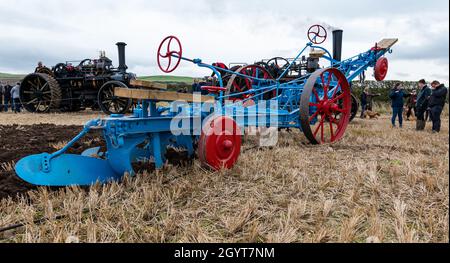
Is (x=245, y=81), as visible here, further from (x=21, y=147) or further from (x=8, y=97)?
(x=8, y=97)

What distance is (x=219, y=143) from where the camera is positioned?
307 cm

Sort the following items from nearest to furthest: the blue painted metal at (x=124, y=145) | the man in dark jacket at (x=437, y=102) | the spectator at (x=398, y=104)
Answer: the blue painted metal at (x=124, y=145), the man in dark jacket at (x=437, y=102), the spectator at (x=398, y=104)

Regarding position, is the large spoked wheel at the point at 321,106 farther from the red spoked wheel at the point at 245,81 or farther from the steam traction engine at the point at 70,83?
the steam traction engine at the point at 70,83

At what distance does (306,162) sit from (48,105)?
1122 centimetres

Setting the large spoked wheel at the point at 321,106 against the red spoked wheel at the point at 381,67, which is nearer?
the large spoked wheel at the point at 321,106

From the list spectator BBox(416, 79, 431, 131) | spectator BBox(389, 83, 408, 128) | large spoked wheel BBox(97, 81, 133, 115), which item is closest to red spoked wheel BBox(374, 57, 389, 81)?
spectator BBox(416, 79, 431, 131)

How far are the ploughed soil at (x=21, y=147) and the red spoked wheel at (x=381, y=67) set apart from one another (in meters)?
5.26

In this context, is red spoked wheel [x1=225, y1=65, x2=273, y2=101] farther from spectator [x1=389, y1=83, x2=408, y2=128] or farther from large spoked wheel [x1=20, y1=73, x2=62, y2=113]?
large spoked wheel [x1=20, y1=73, x2=62, y2=113]

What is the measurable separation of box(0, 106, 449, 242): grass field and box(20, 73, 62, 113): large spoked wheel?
Answer: 923cm

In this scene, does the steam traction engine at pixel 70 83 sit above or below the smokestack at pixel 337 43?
below

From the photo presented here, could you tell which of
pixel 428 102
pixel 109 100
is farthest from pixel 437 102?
pixel 109 100

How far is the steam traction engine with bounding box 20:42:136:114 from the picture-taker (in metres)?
11.6

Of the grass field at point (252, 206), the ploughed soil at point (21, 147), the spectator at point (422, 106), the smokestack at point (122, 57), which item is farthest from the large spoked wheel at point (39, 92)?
the spectator at point (422, 106)

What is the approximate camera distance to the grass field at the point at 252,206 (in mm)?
1936
